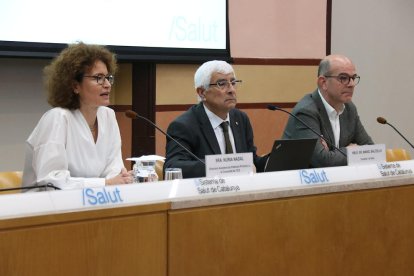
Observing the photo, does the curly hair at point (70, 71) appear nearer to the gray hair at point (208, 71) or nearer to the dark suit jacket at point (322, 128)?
the gray hair at point (208, 71)

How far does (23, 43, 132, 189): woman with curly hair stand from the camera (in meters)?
2.73

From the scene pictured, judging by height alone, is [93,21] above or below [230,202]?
above

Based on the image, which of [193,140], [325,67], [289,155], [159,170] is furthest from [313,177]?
[325,67]

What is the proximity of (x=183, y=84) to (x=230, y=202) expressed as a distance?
2687 mm

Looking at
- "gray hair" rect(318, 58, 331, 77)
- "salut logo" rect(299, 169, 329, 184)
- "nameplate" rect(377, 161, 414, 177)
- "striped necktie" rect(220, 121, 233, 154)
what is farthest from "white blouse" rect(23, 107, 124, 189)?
"gray hair" rect(318, 58, 331, 77)

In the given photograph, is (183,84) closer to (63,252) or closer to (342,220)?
(342,220)

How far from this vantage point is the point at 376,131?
6039 mm

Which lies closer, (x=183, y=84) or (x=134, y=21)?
(x=134, y=21)

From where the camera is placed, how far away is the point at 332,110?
11.9 ft

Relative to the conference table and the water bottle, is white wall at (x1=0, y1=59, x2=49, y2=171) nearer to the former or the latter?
the water bottle

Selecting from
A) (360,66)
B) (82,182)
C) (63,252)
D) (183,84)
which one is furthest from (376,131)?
(63,252)

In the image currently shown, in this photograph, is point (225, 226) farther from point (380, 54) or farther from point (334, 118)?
point (380, 54)

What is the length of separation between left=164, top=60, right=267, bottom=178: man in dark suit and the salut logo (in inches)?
27.0

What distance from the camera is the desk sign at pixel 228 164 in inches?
91.7
